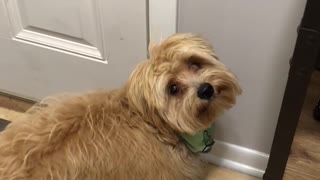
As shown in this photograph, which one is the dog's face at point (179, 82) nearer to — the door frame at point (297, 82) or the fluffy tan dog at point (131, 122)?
the fluffy tan dog at point (131, 122)

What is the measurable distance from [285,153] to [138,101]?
1.16 feet

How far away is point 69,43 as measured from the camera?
1.54 meters

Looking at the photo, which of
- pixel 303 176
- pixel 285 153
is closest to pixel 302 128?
pixel 303 176

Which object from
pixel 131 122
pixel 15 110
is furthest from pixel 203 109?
pixel 15 110

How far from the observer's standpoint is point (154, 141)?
3.93 ft

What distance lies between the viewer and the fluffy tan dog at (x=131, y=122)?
3.59ft

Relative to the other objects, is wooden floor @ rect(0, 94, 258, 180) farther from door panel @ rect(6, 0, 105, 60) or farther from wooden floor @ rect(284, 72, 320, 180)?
door panel @ rect(6, 0, 105, 60)

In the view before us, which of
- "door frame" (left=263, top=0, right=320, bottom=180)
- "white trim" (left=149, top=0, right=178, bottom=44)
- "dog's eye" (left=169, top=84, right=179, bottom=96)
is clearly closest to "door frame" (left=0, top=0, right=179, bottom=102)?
"white trim" (left=149, top=0, right=178, bottom=44)

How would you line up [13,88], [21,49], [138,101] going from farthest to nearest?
[13,88] → [21,49] → [138,101]

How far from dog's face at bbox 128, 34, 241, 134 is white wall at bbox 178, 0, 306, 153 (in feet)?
0.50

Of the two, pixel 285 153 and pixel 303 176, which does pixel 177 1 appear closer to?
pixel 285 153

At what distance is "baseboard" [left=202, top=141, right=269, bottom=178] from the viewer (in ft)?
4.99

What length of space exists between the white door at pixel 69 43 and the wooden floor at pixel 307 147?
1.87ft

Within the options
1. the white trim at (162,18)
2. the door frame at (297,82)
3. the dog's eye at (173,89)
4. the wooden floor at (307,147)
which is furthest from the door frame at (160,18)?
the wooden floor at (307,147)
